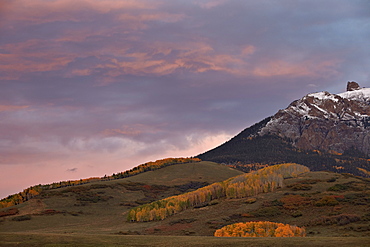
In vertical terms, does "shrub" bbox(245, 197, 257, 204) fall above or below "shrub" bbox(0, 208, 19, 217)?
below

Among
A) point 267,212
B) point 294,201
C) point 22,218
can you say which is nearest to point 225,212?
point 267,212

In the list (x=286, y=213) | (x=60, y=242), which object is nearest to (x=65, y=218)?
(x=286, y=213)

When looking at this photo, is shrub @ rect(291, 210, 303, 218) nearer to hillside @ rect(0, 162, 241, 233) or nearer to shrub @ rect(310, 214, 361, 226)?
shrub @ rect(310, 214, 361, 226)

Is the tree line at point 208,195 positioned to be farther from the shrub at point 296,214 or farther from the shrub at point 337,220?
the shrub at point 337,220

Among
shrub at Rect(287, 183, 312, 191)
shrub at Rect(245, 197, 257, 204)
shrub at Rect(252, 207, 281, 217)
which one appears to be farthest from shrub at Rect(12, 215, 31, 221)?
shrub at Rect(287, 183, 312, 191)

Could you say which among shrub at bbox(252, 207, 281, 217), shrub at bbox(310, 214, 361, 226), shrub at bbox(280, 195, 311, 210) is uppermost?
shrub at bbox(280, 195, 311, 210)

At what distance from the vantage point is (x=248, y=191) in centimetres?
13950

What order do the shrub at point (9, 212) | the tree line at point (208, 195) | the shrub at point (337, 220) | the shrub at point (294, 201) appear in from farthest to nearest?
1. the shrub at point (9, 212)
2. the tree line at point (208, 195)
3. the shrub at point (294, 201)
4. the shrub at point (337, 220)

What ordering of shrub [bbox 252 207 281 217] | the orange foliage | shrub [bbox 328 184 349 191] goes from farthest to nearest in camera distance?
shrub [bbox 328 184 349 191] → shrub [bbox 252 207 281 217] → the orange foliage

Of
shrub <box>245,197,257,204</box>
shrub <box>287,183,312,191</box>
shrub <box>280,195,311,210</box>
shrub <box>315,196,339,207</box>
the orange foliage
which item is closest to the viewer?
the orange foliage

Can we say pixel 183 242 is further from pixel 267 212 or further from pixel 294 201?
pixel 294 201

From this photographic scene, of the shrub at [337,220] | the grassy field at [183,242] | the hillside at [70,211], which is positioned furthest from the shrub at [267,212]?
the grassy field at [183,242]

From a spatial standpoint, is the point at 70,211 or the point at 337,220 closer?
the point at 337,220

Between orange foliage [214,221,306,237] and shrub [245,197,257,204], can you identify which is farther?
shrub [245,197,257,204]
